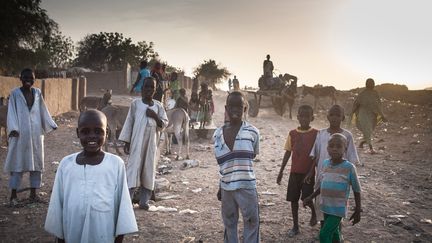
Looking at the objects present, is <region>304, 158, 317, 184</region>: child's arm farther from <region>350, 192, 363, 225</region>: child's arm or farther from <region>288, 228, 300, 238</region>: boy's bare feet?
<region>350, 192, 363, 225</region>: child's arm

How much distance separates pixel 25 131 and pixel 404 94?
28766 mm

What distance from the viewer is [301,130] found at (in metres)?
4.60

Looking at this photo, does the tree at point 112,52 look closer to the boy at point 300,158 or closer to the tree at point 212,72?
the tree at point 212,72

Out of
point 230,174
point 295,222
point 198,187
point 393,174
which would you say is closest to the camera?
point 230,174

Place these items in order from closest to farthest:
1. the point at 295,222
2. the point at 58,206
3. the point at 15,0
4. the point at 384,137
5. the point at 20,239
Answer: the point at 58,206 < the point at 20,239 < the point at 295,222 < the point at 384,137 < the point at 15,0

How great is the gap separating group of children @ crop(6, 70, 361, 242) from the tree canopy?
2506cm

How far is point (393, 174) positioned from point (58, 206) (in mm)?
7321

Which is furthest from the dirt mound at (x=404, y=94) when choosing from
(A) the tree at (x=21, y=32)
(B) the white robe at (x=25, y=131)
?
(A) the tree at (x=21, y=32)

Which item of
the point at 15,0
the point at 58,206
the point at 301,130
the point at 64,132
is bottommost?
the point at 64,132

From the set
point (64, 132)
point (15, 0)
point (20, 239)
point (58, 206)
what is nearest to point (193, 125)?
point (64, 132)

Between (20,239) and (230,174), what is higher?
(230,174)

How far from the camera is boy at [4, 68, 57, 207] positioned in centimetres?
530

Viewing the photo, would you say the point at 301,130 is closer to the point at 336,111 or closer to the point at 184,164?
the point at 336,111

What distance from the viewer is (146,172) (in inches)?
208
